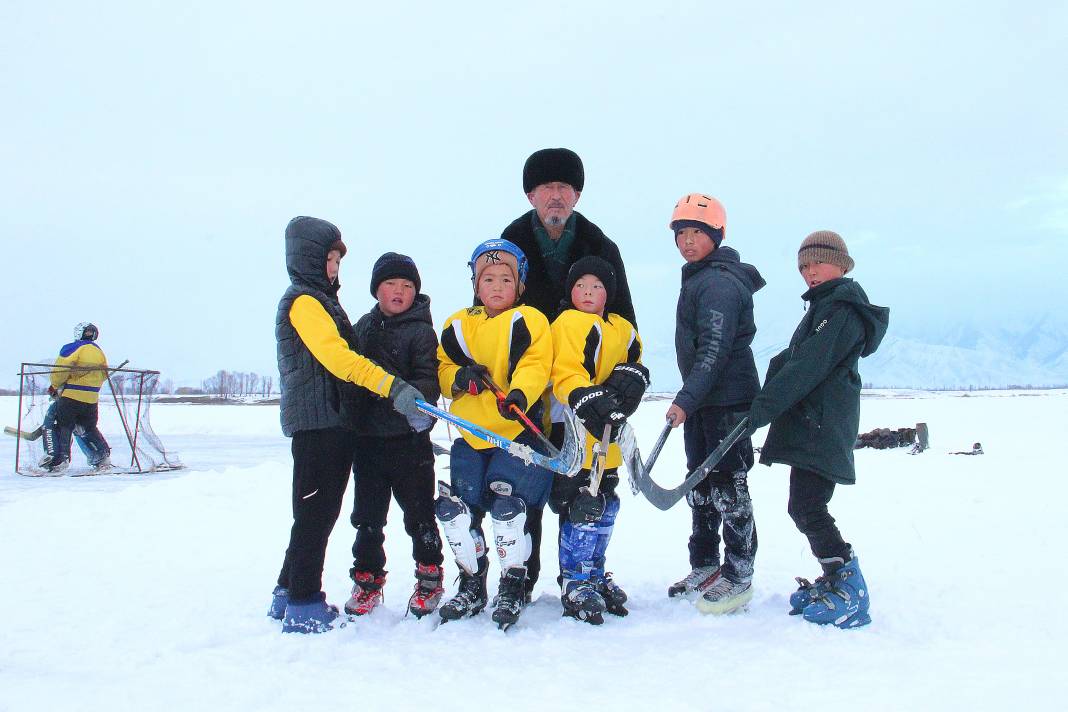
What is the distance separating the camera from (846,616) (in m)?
3.10

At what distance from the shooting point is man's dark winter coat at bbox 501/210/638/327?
385 centimetres

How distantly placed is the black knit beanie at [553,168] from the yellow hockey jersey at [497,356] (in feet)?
2.72

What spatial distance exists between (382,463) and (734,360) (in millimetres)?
1810

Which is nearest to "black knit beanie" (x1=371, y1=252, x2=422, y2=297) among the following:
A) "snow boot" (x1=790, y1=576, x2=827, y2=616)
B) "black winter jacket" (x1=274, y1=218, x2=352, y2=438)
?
"black winter jacket" (x1=274, y1=218, x2=352, y2=438)

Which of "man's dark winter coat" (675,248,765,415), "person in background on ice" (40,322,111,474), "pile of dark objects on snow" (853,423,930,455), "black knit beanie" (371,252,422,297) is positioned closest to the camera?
"man's dark winter coat" (675,248,765,415)

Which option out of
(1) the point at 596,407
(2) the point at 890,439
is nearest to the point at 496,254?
(1) the point at 596,407

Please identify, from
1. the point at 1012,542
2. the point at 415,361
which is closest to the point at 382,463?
the point at 415,361

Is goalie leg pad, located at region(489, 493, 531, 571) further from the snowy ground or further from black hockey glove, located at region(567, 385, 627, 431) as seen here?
black hockey glove, located at region(567, 385, 627, 431)

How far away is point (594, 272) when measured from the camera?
3.45 m

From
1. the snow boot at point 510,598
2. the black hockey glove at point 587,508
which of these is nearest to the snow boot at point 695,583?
the black hockey glove at point 587,508

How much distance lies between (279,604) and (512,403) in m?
1.45

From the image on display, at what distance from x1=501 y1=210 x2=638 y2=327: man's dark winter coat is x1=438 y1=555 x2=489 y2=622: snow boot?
1.36 metres

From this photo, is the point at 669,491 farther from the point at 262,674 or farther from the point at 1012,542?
the point at 1012,542

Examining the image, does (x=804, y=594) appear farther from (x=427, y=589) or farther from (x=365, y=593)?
(x=365, y=593)
